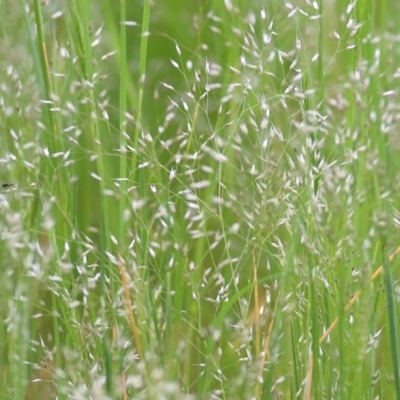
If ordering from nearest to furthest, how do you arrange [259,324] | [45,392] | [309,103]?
[259,324]
[309,103]
[45,392]

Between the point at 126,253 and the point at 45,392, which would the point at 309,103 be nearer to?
the point at 126,253

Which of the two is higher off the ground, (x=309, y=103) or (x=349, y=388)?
(x=309, y=103)

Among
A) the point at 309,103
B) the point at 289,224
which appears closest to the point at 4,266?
the point at 289,224

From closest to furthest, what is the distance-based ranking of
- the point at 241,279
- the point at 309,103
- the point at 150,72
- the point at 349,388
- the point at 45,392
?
1. the point at 349,388
2. the point at 309,103
3. the point at 45,392
4. the point at 241,279
5. the point at 150,72

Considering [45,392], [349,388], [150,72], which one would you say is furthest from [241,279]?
[349,388]

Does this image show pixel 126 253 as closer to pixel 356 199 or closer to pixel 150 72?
pixel 356 199

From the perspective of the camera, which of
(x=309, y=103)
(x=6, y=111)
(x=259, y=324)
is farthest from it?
(x=6, y=111)

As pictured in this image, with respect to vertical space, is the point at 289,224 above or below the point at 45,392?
above

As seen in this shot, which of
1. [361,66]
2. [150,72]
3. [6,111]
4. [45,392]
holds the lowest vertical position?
[45,392]

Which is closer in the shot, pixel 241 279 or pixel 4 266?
pixel 4 266
